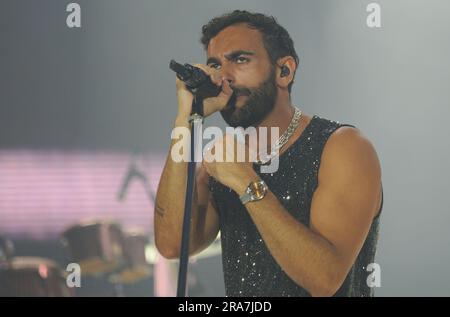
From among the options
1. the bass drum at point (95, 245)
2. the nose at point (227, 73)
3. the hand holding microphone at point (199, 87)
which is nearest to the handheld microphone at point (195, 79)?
the hand holding microphone at point (199, 87)

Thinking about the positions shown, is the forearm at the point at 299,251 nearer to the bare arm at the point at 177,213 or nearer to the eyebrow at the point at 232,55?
the bare arm at the point at 177,213

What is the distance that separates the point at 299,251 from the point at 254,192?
0.19m

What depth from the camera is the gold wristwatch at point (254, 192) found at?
197 cm

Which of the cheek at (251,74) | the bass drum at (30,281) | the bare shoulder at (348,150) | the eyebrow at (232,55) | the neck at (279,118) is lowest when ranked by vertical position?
the bass drum at (30,281)

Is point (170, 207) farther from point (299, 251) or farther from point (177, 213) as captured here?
point (299, 251)

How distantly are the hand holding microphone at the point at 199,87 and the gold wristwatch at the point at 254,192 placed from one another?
225 mm

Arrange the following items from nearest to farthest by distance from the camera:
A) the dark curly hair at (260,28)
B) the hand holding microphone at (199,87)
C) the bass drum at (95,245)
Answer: the hand holding microphone at (199,87) < the dark curly hair at (260,28) < the bass drum at (95,245)

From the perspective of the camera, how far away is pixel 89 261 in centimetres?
486

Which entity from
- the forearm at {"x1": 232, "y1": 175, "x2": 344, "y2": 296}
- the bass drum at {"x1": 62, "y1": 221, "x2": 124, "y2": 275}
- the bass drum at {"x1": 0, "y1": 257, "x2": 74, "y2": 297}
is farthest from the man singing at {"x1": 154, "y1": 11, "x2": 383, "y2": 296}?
the bass drum at {"x1": 62, "y1": 221, "x2": 124, "y2": 275}

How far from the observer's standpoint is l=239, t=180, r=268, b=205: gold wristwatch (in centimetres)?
197

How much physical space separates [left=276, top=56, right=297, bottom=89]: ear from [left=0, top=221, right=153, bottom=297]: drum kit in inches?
93.6

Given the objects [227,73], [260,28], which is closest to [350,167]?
[227,73]

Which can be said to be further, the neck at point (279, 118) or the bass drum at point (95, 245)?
the bass drum at point (95, 245)

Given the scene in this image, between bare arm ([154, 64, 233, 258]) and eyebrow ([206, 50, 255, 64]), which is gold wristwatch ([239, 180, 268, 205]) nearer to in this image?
bare arm ([154, 64, 233, 258])
